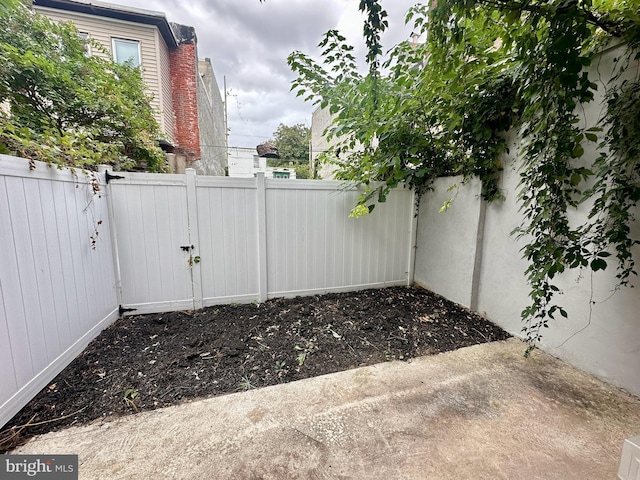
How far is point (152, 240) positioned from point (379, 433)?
115 inches

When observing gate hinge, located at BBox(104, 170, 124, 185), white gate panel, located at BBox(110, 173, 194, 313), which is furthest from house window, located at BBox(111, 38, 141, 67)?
white gate panel, located at BBox(110, 173, 194, 313)

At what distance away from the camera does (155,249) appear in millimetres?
2998

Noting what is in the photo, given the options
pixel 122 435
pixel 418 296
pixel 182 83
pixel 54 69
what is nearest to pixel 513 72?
pixel 418 296

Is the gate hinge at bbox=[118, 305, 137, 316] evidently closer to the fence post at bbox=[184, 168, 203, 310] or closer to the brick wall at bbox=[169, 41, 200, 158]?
the fence post at bbox=[184, 168, 203, 310]

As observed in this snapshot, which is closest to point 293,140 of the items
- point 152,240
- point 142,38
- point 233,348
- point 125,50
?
point 142,38

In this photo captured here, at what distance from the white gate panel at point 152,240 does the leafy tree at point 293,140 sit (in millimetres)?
18579

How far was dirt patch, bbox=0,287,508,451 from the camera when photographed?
1796 millimetres

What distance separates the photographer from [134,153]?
13.4 feet

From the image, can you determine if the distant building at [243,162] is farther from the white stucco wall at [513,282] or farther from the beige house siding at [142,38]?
the white stucco wall at [513,282]

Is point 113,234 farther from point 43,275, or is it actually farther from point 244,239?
point 244,239

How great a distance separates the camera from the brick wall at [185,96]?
7.67 metres

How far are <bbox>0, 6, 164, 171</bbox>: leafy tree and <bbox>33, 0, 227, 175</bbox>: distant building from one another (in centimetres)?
147

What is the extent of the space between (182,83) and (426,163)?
785 cm

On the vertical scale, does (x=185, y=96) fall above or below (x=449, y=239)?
above
